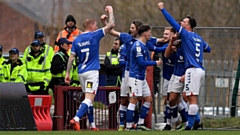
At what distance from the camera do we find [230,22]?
42.7 meters

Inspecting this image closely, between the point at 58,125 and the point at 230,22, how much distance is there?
2304cm

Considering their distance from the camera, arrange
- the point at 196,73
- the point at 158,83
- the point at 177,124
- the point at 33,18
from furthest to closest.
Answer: the point at 33,18, the point at 158,83, the point at 177,124, the point at 196,73

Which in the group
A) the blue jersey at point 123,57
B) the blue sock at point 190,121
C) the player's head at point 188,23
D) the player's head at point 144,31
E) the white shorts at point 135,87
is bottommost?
the blue sock at point 190,121

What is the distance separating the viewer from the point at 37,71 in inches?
830

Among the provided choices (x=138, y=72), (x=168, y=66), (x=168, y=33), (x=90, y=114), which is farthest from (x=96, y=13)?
(x=138, y=72)

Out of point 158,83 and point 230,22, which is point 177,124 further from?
point 230,22

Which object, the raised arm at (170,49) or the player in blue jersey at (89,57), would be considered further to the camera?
the player in blue jersey at (89,57)

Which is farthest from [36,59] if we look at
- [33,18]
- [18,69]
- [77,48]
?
[33,18]

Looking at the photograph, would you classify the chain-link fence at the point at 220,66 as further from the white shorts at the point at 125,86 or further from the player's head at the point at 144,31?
the player's head at the point at 144,31

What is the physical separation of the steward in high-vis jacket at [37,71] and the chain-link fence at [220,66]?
2.80m

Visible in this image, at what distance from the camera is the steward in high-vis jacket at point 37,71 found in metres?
21.0

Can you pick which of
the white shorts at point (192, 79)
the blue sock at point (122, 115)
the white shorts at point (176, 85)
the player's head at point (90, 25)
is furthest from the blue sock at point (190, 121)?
the player's head at point (90, 25)

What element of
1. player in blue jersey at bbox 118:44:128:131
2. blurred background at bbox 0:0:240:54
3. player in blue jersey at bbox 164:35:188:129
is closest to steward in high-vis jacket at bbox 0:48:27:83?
player in blue jersey at bbox 118:44:128:131

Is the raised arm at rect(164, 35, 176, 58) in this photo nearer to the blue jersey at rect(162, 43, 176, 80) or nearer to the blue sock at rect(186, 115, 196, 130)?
the blue jersey at rect(162, 43, 176, 80)
